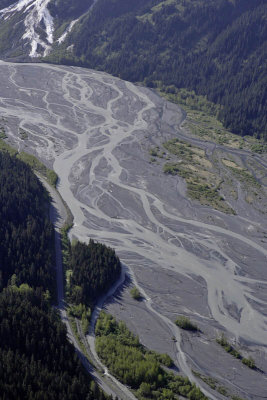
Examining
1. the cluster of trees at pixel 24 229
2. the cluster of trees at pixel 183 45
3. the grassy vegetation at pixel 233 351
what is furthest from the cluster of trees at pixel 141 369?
the cluster of trees at pixel 183 45

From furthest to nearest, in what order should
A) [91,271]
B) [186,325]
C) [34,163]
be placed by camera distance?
[34,163] < [91,271] < [186,325]

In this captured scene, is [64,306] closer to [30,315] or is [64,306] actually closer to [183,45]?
[30,315]

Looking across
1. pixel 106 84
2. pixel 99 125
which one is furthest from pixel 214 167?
pixel 106 84

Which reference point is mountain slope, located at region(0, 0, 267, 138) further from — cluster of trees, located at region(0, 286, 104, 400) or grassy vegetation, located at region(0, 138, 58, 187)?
cluster of trees, located at region(0, 286, 104, 400)

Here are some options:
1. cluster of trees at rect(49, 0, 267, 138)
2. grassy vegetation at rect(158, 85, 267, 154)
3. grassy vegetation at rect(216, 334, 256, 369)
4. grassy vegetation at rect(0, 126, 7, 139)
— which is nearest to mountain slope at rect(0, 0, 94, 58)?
cluster of trees at rect(49, 0, 267, 138)

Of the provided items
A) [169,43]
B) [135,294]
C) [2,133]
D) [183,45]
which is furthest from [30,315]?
[169,43]

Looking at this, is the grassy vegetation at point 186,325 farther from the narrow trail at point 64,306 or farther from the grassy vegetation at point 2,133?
the grassy vegetation at point 2,133
